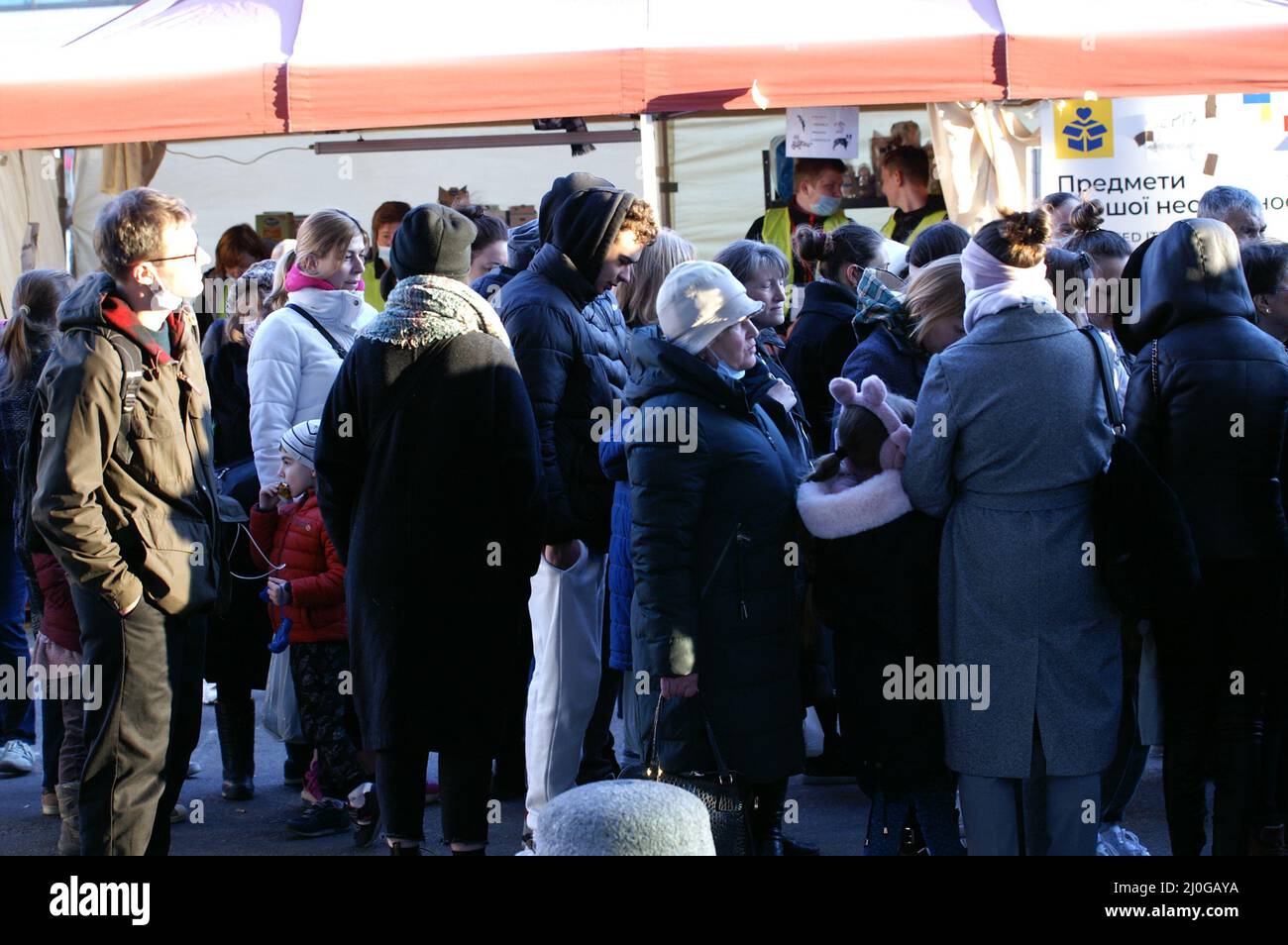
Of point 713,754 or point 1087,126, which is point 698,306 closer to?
point 713,754

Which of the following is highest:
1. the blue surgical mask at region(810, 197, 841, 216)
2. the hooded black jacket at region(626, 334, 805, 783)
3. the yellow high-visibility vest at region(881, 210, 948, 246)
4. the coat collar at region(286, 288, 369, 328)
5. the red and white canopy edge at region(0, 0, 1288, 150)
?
the red and white canopy edge at region(0, 0, 1288, 150)

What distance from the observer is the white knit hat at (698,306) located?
4.00m

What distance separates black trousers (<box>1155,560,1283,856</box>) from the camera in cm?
414

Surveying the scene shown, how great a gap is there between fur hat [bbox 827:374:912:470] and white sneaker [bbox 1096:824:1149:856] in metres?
1.37

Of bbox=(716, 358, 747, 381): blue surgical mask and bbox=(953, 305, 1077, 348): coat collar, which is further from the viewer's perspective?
bbox=(716, 358, 747, 381): blue surgical mask

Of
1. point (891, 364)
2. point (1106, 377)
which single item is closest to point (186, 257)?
point (891, 364)

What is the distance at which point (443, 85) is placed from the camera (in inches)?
307

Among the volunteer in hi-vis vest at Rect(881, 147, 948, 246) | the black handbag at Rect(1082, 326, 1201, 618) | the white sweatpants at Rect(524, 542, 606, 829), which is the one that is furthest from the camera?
the volunteer in hi-vis vest at Rect(881, 147, 948, 246)

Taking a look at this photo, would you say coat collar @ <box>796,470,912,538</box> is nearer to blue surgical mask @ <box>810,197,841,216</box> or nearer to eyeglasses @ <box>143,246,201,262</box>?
eyeglasses @ <box>143,246,201,262</box>

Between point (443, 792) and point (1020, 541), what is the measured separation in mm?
1665

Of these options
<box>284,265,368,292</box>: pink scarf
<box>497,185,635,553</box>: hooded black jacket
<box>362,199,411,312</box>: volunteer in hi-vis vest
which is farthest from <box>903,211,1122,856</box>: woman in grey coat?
<box>362,199,411,312</box>: volunteer in hi-vis vest

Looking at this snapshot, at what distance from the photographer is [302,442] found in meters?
4.86

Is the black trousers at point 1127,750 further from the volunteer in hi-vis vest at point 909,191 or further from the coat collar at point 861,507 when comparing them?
the volunteer in hi-vis vest at point 909,191
